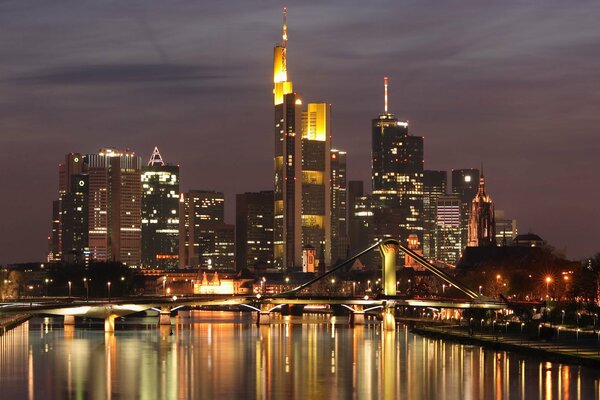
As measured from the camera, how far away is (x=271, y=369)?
93.8m

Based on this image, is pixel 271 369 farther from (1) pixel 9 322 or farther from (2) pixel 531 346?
(1) pixel 9 322

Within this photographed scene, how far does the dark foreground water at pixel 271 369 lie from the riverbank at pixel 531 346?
1.27 m

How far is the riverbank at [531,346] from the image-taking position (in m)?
92.2

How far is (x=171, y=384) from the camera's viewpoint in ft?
270

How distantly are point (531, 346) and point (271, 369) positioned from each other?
68.8ft

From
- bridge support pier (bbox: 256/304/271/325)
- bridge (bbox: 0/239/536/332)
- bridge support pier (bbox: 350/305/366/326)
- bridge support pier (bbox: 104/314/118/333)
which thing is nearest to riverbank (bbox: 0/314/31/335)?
bridge (bbox: 0/239/536/332)

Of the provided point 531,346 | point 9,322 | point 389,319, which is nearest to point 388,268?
point 389,319

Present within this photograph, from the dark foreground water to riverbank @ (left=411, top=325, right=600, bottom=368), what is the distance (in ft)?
4.18

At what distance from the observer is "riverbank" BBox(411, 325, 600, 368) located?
303ft

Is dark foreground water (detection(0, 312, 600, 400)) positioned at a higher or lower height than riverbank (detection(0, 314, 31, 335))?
higher

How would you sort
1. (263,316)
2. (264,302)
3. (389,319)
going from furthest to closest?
(263,316) → (264,302) → (389,319)

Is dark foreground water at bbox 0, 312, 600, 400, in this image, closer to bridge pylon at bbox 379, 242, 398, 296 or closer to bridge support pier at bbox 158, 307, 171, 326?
bridge support pier at bbox 158, 307, 171, 326

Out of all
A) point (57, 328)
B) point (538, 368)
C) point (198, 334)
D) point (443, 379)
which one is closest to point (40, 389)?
point (443, 379)

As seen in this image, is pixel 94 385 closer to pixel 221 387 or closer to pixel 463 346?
pixel 221 387
